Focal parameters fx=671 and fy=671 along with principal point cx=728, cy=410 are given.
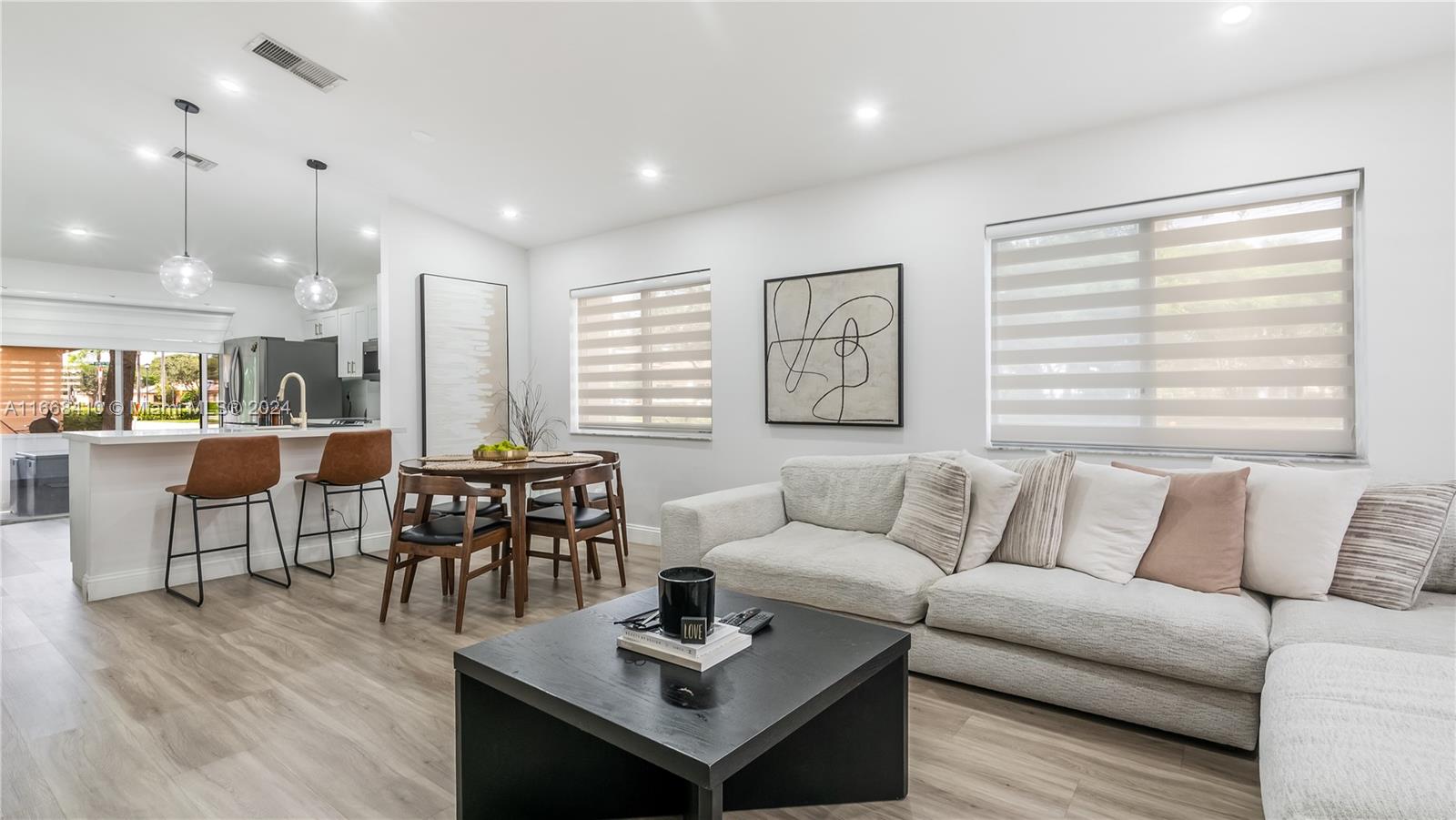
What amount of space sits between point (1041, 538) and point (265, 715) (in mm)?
2932

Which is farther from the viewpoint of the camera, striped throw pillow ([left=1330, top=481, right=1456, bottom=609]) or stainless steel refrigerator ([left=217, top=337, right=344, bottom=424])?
stainless steel refrigerator ([left=217, top=337, right=344, bottom=424])

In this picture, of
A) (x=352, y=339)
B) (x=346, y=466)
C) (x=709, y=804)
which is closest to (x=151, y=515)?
(x=346, y=466)

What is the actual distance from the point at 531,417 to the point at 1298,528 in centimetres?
506

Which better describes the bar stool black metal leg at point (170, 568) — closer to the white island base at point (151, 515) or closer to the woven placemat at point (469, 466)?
the white island base at point (151, 515)

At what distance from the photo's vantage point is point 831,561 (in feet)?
9.10

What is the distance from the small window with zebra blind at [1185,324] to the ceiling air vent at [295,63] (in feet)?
11.6

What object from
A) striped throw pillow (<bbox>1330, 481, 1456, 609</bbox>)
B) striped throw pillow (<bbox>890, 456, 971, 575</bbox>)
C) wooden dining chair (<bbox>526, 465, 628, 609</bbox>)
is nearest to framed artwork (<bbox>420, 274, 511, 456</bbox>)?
wooden dining chair (<bbox>526, 465, 628, 609</bbox>)

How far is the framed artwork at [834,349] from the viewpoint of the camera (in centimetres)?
387

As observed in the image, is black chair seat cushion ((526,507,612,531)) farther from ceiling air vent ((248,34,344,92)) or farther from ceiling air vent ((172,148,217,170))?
ceiling air vent ((172,148,217,170))

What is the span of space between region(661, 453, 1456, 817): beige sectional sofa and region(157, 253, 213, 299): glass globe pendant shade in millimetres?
3272

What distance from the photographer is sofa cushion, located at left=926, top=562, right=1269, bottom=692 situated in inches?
77.2

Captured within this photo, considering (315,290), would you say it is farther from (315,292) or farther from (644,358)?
(644,358)

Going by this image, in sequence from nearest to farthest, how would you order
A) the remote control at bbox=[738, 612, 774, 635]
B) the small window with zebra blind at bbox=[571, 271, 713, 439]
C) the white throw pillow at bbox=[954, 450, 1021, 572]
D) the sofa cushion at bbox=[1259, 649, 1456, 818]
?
1. the sofa cushion at bbox=[1259, 649, 1456, 818]
2. the remote control at bbox=[738, 612, 774, 635]
3. the white throw pillow at bbox=[954, 450, 1021, 572]
4. the small window with zebra blind at bbox=[571, 271, 713, 439]

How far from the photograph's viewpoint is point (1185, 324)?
10.3 ft
